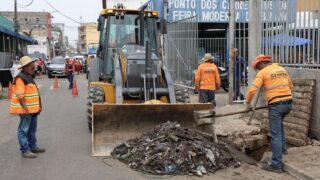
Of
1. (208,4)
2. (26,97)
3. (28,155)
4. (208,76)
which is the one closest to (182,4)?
(208,4)

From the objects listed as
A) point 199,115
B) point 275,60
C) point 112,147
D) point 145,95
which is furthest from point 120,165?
point 275,60

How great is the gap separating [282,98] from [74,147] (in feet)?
13.2

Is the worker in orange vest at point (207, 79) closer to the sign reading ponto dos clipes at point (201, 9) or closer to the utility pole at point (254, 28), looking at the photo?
the utility pole at point (254, 28)

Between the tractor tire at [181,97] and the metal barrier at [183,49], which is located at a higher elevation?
the metal barrier at [183,49]

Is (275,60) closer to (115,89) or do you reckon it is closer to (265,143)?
(265,143)

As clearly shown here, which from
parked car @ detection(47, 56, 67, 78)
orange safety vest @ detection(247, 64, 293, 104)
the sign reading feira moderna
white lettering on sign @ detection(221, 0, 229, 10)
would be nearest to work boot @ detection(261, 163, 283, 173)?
orange safety vest @ detection(247, 64, 293, 104)

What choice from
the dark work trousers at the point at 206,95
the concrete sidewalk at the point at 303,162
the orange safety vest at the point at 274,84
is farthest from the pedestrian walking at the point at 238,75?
the orange safety vest at the point at 274,84

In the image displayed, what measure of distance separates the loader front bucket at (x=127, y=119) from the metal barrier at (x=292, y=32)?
2.23m

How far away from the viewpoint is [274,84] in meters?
6.68

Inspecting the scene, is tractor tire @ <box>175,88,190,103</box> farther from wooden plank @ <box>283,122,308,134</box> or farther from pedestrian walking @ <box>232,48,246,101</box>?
pedestrian walking @ <box>232,48,246,101</box>

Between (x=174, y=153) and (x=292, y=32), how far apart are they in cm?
395

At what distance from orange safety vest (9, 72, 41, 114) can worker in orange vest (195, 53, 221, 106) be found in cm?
478

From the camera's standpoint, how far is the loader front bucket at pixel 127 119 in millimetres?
7699

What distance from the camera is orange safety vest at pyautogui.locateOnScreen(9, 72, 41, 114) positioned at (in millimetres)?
7665
